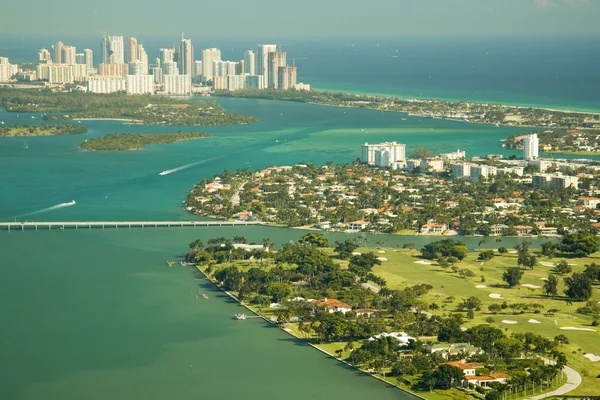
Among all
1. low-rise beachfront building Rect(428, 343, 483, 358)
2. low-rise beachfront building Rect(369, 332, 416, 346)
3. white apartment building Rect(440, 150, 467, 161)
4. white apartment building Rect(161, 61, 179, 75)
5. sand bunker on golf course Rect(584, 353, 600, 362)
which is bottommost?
sand bunker on golf course Rect(584, 353, 600, 362)

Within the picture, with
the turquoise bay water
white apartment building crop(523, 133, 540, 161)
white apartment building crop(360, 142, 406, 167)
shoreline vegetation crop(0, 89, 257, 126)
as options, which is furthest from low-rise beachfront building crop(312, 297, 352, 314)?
shoreline vegetation crop(0, 89, 257, 126)

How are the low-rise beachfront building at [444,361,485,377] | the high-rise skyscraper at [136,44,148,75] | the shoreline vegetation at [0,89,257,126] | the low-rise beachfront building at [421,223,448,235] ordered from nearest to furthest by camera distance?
the low-rise beachfront building at [444,361,485,377], the low-rise beachfront building at [421,223,448,235], the shoreline vegetation at [0,89,257,126], the high-rise skyscraper at [136,44,148,75]

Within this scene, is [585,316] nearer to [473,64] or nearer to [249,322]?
[249,322]

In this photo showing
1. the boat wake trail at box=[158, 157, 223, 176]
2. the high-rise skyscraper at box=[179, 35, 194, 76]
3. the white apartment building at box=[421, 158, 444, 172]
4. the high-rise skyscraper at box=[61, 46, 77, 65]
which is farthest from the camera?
the high-rise skyscraper at box=[61, 46, 77, 65]

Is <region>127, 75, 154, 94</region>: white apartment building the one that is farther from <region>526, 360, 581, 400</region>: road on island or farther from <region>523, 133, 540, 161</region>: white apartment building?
<region>526, 360, 581, 400</region>: road on island

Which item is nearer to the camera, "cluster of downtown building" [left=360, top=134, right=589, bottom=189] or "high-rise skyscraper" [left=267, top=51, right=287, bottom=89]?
"cluster of downtown building" [left=360, top=134, right=589, bottom=189]

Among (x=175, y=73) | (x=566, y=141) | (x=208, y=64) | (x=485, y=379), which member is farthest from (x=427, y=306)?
(x=208, y=64)
